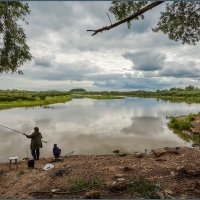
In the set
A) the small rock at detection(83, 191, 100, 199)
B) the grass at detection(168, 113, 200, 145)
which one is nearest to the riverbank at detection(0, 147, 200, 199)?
the small rock at detection(83, 191, 100, 199)

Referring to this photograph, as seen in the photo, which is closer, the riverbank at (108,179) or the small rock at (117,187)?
the riverbank at (108,179)

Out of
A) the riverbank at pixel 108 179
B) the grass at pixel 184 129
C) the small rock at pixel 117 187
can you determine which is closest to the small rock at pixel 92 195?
the riverbank at pixel 108 179

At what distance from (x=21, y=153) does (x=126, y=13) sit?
13.0m

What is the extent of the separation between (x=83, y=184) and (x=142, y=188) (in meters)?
2.24

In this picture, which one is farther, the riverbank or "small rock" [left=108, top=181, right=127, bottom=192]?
"small rock" [left=108, top=181, right=127, bottom=192]

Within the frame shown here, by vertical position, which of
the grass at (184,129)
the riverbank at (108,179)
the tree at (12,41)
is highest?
the tree at (12,41)

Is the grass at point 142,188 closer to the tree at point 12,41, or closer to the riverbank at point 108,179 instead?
the riverbank at point 108,179

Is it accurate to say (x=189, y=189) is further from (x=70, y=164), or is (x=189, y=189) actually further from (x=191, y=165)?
(x=70, y=164)

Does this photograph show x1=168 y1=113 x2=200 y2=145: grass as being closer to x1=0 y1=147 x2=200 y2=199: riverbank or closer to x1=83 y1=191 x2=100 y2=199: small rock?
x1=0 y1=147 x2=200 y2=199: riverbank

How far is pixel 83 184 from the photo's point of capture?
35.9 feet

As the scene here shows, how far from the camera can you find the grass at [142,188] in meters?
9.76

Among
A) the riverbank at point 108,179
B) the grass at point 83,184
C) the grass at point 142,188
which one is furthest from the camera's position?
the grass at point 83,184

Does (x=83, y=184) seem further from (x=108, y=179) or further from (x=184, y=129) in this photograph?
(x=184, y=129)

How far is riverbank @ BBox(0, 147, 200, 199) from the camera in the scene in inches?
400
